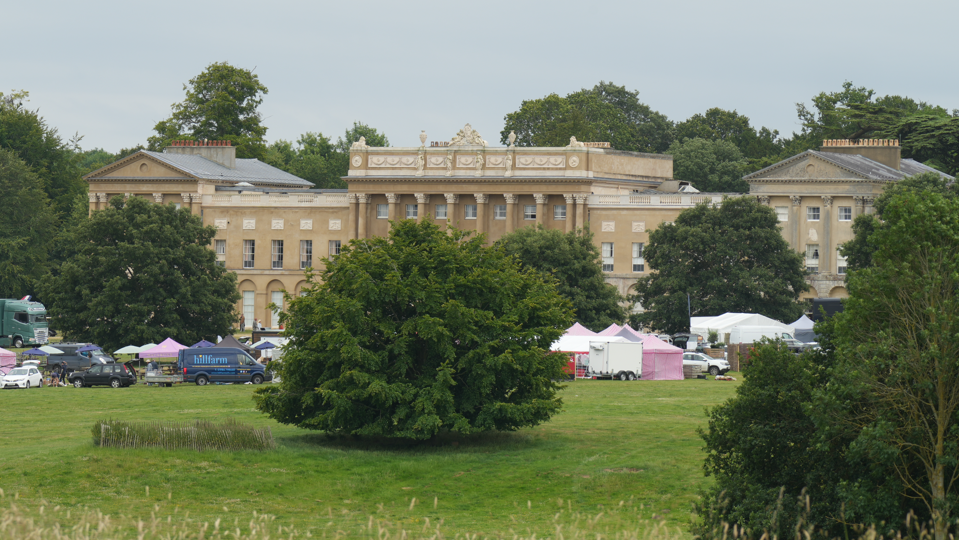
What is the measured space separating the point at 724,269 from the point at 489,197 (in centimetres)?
2306

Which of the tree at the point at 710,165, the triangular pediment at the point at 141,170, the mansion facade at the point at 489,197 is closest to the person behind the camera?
the mansion facade at the point at 489,197

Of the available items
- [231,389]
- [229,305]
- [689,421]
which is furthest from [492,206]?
[689,421]

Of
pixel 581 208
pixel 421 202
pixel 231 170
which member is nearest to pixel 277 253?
pixel 231 170

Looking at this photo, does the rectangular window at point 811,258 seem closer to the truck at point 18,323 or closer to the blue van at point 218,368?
the blue van at point 218,368

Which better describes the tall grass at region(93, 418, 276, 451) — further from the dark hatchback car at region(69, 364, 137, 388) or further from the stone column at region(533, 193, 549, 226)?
the stone column at region(533, 193, 549, 226)

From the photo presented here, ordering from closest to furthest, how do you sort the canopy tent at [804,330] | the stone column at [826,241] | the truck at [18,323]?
1. the canopy tent at [804,330]
2. the truck at [18,323]
3. the stone column at [826,241]

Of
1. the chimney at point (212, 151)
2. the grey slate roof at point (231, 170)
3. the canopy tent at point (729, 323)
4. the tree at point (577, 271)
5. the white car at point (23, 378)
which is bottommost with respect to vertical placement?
the white car at point (23, 378)

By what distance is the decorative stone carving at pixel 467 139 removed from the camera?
94312mm

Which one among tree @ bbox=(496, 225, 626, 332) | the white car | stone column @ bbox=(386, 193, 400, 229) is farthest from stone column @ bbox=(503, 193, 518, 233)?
the white car

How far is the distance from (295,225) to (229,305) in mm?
28046

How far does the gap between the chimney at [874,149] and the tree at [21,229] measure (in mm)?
52498

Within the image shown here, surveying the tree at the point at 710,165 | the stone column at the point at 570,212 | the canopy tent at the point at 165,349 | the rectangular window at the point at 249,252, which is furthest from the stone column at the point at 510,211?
the canopy tent at the point at 165,349

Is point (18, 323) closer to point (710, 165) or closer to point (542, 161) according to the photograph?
point (542, 161)

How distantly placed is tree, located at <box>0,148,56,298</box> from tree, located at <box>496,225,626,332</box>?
121 ft
